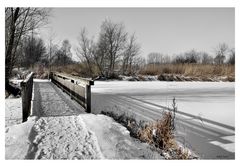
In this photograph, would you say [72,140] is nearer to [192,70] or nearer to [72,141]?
[72,141]

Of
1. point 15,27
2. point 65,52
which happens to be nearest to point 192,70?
point 15,27

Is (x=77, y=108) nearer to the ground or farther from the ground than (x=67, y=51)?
nearer to the ground

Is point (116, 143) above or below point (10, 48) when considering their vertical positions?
below

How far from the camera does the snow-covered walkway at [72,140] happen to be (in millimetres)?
3227

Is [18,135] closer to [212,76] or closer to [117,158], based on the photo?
[117,158]

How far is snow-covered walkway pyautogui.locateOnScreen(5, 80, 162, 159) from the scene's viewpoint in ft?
10.6

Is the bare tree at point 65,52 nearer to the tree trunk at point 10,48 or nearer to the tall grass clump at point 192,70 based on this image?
the tall grass clump at point 192,70

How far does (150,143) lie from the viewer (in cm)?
399

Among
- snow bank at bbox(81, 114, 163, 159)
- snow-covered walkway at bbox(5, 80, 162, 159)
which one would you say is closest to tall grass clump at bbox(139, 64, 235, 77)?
snow-covered walkway at bbox(5, 80, 162, 159)

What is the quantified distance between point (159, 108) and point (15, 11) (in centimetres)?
848

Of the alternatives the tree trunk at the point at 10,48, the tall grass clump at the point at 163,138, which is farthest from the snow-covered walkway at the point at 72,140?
the tree trunk at the point at 10,48

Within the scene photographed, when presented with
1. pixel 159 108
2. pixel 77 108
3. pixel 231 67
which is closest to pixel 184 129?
pixel 159 108

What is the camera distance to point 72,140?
3.69 meters

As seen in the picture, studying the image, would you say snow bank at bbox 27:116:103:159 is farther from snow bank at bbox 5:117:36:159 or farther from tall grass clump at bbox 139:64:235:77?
tall grass clump at bbox 139:64:235:77
